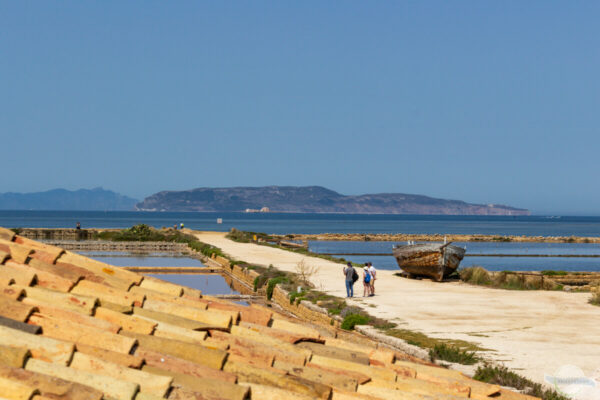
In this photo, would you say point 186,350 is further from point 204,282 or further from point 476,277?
point 204,282

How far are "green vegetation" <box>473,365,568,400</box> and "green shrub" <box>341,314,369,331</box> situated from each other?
658 centimetres

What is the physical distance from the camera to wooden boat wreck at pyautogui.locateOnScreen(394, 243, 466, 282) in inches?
1351

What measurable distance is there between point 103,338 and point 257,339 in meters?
1.66

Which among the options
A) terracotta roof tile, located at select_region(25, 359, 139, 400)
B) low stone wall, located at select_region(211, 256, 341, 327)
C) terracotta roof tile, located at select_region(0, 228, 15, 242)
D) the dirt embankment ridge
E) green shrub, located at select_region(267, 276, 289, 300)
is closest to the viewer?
terracotta roof tile, located at select_region(25, 359, 139, 400)

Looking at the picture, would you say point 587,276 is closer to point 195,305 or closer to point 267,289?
point 267,289

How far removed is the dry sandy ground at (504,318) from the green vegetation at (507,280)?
1.15m

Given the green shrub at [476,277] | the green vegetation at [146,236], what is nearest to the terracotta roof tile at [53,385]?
the green shrub at [476,277]

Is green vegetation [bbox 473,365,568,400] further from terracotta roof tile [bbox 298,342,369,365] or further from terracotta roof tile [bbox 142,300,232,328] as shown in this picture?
terracotta roof tile [bbox 142,300,232,328]

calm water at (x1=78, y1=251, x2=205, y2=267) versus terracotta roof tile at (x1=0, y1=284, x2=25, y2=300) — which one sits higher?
terracotta roof tile at (x1=0, y1=284, x2=25, y2=300)

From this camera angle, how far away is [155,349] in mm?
5922

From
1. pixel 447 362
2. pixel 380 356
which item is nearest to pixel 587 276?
pixel 447 362

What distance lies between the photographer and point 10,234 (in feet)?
24.9

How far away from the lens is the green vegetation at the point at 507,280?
102ft

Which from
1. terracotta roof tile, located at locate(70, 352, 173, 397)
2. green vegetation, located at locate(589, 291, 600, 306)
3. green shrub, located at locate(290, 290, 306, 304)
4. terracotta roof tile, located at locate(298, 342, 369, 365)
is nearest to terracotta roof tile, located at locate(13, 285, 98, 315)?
terracotta roof tile, located at locate(70, 352, 173, 397)
